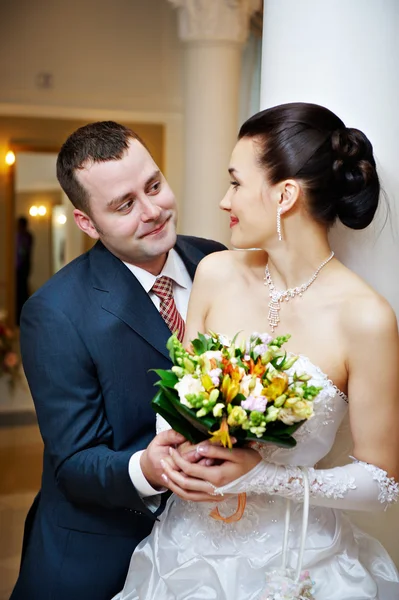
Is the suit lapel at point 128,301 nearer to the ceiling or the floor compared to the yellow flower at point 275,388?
nearer to the floor

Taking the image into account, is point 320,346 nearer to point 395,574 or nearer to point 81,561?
point 395,574

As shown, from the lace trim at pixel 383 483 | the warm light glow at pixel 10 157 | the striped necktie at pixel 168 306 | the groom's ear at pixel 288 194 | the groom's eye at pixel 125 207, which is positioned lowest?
the warm light glow at pixel 10 157

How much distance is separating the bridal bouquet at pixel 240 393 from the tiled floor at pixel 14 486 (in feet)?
10.0

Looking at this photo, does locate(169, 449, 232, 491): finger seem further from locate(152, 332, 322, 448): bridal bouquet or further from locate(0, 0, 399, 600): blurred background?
locate(0, 0, 399, 600): blurred background

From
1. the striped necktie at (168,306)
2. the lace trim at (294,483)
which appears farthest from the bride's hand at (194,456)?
the striped necktie at (168,306)

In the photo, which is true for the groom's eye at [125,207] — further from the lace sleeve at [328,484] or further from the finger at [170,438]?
the lace sleeve at [328,484]

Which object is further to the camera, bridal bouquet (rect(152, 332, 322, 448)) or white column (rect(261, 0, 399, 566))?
white column (rect(261, 0, 399, 566))

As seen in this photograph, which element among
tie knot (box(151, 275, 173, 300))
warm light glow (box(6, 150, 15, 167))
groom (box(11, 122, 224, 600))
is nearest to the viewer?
groom (box(11, 122, 224, 600))

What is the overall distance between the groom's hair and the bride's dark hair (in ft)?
1.78

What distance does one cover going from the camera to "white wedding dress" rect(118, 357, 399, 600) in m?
2.07

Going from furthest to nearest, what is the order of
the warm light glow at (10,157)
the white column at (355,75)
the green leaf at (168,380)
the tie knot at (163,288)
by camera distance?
the warm light glow at (10,157) → the tie knot at (163,288) → the white column at (355,75) → the green leaf at (168,380)

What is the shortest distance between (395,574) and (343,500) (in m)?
0.38

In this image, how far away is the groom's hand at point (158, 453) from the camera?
6.57ft


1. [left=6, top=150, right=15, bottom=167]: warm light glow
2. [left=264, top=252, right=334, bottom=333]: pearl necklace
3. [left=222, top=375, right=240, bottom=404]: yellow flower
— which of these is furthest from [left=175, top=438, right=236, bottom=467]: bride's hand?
[left=6, top=150, right=15, bottom=167]: warm light glow
